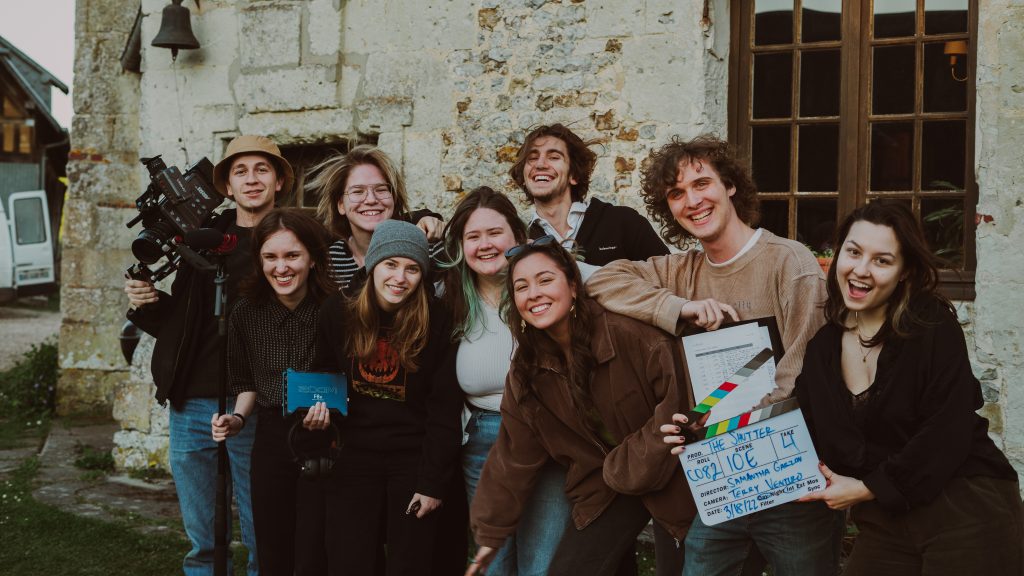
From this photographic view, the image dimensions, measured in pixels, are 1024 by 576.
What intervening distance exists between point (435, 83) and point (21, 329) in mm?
13271

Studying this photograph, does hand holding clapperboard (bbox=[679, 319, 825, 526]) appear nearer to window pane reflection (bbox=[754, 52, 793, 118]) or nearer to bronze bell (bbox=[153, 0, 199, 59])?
window pane reflection (bbox=[754, 52, 793, 118])

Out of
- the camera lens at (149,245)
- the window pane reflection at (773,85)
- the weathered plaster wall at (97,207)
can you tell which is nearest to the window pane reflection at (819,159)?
the window pane reflection at (773,85)

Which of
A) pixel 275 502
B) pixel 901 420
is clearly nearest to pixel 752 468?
pixel 901 420

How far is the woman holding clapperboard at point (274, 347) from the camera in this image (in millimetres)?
3637

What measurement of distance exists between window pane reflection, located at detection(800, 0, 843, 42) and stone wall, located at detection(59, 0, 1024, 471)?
43 centimetres

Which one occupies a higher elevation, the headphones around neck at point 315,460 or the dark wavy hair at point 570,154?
the dark wavy hair at point 570,154

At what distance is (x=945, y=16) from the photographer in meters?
5.07

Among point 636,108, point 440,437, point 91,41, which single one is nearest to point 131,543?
point 440,437

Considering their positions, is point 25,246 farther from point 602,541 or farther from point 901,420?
point 901,420

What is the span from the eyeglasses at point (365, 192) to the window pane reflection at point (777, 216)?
7.85ft

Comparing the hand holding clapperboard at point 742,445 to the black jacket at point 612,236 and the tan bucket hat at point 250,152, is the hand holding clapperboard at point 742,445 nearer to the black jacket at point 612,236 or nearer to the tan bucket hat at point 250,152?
the black jacket at point 612,236

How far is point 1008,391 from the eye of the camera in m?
4.76

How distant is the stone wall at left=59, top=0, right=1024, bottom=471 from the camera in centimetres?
477

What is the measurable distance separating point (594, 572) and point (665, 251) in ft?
4.70
